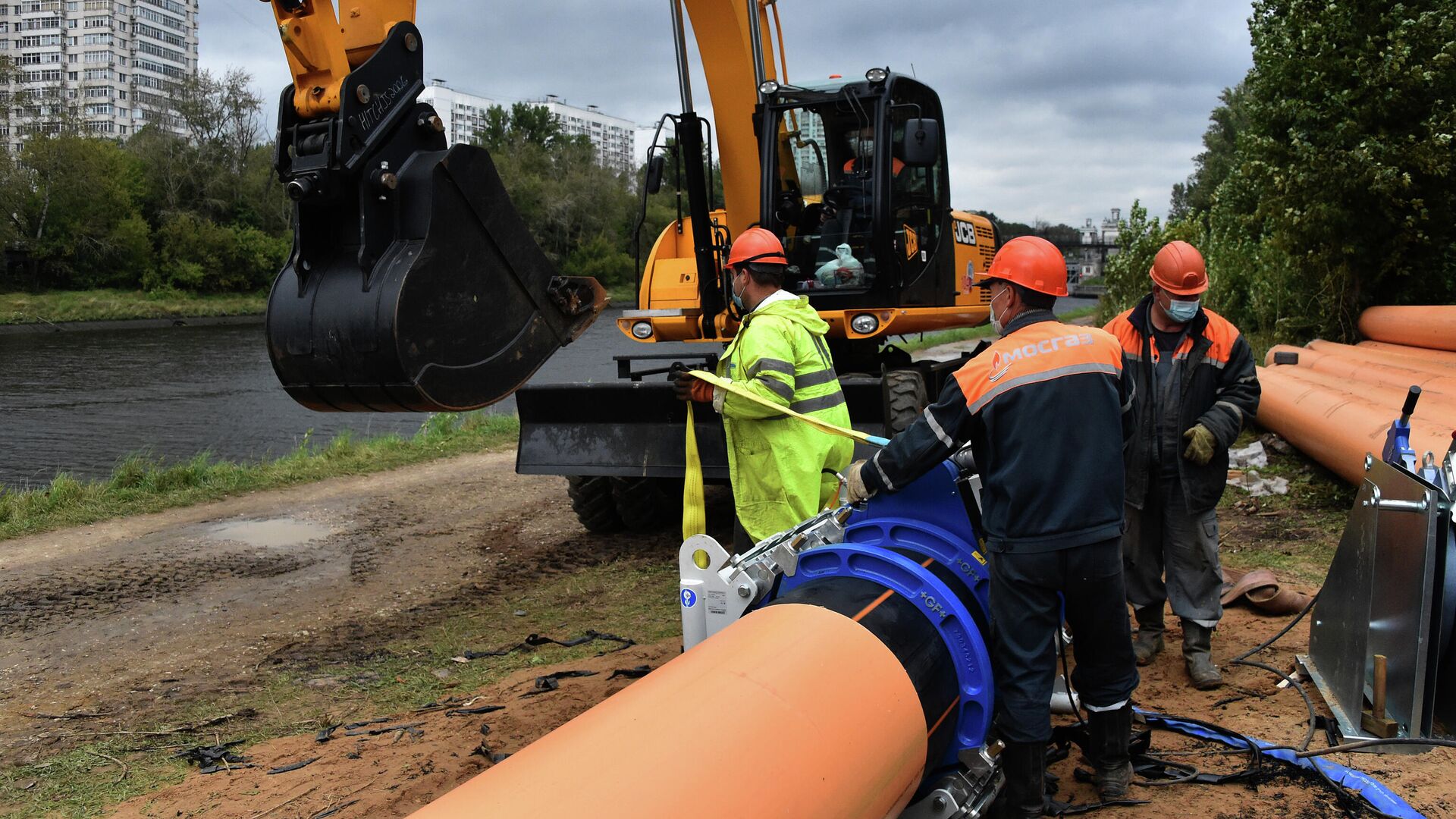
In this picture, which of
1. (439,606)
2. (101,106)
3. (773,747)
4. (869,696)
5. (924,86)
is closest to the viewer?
(773,747)

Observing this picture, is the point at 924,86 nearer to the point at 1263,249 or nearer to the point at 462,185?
the point at 462,185

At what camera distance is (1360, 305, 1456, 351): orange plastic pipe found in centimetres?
911

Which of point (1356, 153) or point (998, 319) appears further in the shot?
point (1356, 153)

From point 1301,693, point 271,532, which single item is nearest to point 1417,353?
point 1301,693

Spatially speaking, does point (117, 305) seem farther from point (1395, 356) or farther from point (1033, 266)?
point (1033, 266)

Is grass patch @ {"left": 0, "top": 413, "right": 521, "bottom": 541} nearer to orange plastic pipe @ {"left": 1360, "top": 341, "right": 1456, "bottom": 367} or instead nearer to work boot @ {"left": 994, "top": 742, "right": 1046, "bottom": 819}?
work boot @ {"left": 994, "top": 742, "right": 1046, "bottom": 819}

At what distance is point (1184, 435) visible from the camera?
4.45 metres

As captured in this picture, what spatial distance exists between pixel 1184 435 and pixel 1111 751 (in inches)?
61.5

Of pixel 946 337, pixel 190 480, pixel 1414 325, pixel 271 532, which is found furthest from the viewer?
pixel 946 337

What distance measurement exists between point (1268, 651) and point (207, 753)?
14.8 feet

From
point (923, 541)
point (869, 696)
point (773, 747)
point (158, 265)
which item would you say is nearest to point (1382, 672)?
point (923, 541)

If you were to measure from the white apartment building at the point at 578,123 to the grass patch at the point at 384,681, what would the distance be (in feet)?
197

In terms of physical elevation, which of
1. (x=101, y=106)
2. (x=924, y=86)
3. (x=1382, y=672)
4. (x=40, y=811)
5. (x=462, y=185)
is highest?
(x=101, y=106)

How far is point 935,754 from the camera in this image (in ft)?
9.80
